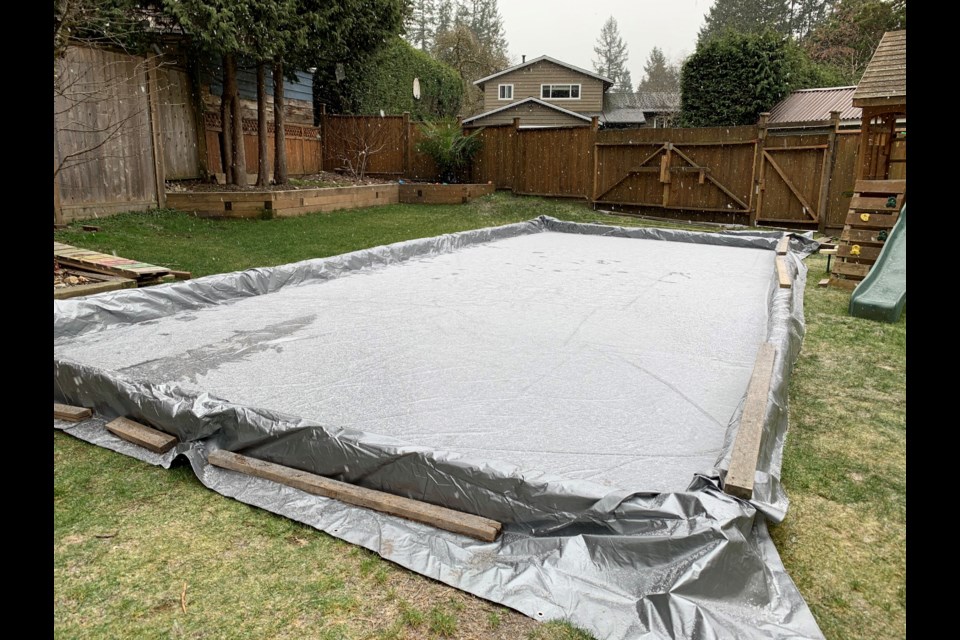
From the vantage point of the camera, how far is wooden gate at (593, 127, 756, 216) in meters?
9.96

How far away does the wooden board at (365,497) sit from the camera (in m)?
1.87

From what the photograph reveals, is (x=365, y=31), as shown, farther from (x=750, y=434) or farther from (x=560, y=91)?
(x=560, y=91)

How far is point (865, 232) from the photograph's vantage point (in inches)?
224

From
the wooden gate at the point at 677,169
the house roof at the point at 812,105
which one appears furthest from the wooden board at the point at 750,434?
the house roof at the point at 812,105

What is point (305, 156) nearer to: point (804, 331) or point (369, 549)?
point (804, 331)

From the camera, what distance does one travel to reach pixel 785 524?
196 cm

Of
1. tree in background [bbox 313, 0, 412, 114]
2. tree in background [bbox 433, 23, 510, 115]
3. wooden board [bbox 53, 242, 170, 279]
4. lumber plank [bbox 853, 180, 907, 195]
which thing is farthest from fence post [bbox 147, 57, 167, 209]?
tree in background [bbox 433, 23, 510, 115]

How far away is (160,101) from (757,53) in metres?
14.5

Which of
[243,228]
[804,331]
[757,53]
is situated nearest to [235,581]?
[804,331]

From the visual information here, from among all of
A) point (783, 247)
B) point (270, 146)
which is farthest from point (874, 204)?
point (270, 146)

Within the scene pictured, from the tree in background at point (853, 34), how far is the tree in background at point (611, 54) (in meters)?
26.9

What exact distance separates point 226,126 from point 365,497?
9106mm

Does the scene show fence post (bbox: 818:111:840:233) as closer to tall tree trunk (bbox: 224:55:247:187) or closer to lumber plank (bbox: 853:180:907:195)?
lumber plank (bbox: 853:180:907:195)

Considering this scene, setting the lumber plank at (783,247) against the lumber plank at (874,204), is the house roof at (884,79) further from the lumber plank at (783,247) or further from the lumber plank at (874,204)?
the lumber plank at (783,247)
